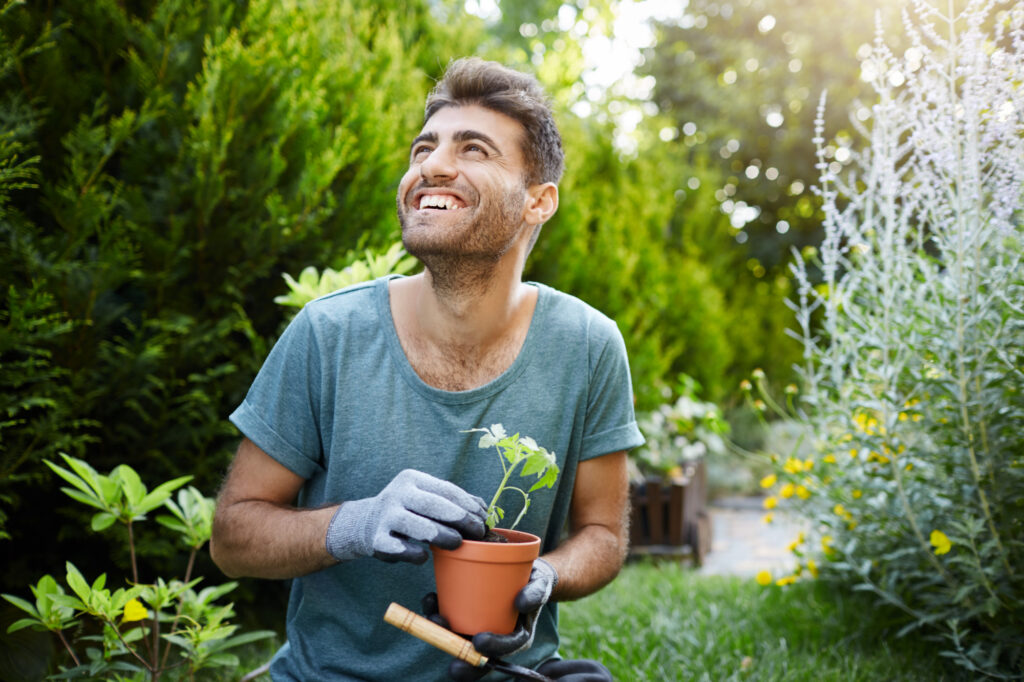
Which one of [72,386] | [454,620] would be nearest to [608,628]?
[454,620]

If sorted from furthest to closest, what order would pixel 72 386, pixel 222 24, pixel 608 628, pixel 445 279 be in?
pixel 608 628 → pixel 222 24 → pixel 72 386 → pixel 445 279

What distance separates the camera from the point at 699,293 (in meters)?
7.00

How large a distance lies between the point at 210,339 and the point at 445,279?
4.21 ft

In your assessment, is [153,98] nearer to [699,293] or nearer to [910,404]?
[910,404]

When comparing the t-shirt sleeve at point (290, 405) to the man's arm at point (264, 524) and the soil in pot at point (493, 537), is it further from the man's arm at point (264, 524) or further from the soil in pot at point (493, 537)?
the soil in pot at point (493, 537)

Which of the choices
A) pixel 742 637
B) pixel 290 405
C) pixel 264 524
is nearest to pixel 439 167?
pixel 290 405

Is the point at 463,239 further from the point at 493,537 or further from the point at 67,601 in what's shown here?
the point at 67,601

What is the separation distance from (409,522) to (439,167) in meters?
0.85

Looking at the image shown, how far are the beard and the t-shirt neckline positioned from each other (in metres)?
0.16

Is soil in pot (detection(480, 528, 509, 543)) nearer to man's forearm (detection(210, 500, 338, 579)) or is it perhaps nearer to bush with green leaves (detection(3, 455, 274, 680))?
man's forearm (detection(210, 500, 338, 579))

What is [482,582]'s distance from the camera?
4.38 ft

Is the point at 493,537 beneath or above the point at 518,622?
above

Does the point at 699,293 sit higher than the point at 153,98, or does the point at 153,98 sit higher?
the point at 153,98

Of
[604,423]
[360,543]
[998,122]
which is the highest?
[998,122]
